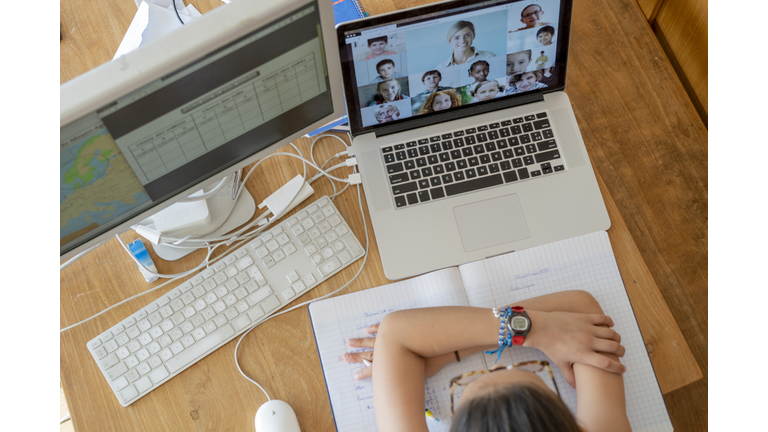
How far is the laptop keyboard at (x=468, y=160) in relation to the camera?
2.64 ft

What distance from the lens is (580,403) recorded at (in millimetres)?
651

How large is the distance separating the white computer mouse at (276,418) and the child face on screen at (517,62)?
64 centimetres

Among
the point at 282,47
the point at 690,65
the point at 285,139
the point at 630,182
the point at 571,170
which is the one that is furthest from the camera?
the point at 690,65

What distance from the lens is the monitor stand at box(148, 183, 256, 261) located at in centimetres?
79

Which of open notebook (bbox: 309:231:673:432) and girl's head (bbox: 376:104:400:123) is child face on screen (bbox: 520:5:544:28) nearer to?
girl's head (bbox: 376:104:400:123)

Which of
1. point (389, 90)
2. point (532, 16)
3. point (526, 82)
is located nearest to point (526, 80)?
point (526, 82)

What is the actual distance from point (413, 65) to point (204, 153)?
33 centimetres

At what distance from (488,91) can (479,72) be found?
5 cm

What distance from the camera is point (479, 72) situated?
760 mm

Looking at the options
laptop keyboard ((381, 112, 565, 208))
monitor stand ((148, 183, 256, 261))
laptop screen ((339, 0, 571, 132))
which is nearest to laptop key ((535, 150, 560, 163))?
laptop keyboard ((381, 112, 565, 208))

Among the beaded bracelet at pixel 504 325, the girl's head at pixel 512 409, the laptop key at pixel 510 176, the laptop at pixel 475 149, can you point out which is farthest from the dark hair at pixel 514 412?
the laptop key at pixel 510 176

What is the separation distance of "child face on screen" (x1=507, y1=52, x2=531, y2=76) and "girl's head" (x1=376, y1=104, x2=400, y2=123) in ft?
0.64

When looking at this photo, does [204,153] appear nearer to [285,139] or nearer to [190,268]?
[285,139]
